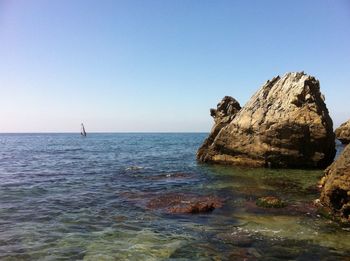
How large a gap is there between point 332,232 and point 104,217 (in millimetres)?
9276

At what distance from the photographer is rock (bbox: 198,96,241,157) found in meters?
38.6

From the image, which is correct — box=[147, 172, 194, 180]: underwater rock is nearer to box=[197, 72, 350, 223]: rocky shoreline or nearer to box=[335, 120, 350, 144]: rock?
box=[197, 72, 350, 223]: rocky shoreline

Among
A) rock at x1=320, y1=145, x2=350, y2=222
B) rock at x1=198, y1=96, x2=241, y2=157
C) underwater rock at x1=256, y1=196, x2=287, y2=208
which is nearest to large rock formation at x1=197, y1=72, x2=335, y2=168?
rock at x1=198, y1=96, x2=241, y2=157

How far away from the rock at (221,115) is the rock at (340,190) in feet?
73.5

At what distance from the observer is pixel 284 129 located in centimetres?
3120

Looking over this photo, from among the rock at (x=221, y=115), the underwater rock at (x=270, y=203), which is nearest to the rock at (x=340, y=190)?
the underwater rock at (x=270, y=203)

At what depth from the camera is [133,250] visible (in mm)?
11797

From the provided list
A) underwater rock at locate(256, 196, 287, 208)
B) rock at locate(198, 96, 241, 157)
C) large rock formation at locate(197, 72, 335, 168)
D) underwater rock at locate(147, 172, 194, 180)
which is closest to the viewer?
underwater rock at locate(256, 196, 287, 208)

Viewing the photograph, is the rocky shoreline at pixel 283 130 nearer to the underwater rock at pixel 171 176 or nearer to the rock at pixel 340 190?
the underwater rock at pixel 171 176

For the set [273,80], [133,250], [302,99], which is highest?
[273,80]

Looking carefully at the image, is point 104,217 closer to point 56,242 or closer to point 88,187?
point 56,242

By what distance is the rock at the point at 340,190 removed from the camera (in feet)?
48.4

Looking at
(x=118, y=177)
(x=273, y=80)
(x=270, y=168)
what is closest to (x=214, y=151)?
(x=270, y=168)

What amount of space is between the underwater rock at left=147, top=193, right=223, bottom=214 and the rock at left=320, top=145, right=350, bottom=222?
5180 millimetres
